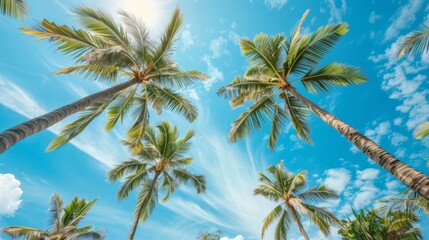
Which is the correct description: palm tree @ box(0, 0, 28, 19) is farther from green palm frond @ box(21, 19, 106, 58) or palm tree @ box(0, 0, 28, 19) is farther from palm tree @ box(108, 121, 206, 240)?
palm tree @ box(108, 121, 206, 240)

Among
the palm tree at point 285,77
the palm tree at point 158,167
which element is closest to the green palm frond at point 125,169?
the palm tree at point 158,167

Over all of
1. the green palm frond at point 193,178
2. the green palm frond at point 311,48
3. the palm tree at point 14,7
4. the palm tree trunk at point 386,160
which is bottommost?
the palm tree trunk at point 386,160

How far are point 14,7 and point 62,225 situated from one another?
1391 cm

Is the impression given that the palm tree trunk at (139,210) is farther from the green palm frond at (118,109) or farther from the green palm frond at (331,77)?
the green palm frond at (331,77)

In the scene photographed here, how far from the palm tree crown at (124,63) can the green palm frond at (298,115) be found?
4.04m

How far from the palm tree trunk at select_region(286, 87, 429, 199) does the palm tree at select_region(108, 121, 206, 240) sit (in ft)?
32.6

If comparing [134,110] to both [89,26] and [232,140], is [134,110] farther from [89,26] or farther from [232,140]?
[232,140]

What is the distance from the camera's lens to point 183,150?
15.4 m

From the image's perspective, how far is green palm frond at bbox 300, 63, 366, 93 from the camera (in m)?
9.06

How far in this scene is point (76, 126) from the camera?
8633 millimetres

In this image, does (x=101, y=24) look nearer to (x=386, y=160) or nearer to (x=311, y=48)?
(x=311, y=48)

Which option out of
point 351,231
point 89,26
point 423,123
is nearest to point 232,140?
point 89,26

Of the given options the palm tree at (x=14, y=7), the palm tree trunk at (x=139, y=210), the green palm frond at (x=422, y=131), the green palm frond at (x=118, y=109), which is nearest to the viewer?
the palm tree at (x=14, y=7)

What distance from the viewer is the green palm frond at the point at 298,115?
34.3 ft
